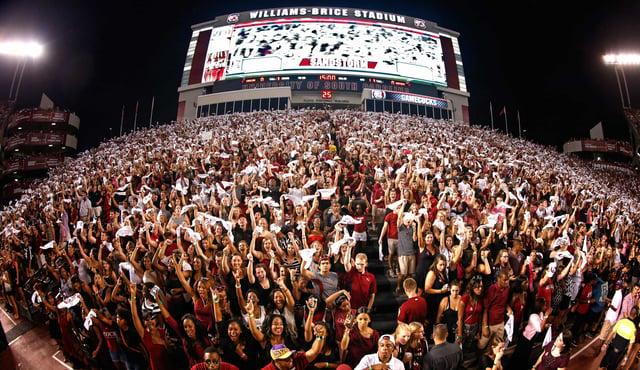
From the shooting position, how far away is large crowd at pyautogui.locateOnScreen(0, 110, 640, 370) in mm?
4715

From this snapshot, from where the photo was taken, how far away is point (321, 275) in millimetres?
5668

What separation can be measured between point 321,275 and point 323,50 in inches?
1360

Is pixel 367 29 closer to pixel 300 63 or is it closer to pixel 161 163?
pixel 300 63

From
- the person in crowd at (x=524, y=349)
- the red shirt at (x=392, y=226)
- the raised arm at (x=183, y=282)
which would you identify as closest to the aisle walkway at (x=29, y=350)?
the raised arm at (x=183, y=282)

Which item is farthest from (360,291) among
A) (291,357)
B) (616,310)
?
(616,310)

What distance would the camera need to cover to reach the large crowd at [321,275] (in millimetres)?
4715

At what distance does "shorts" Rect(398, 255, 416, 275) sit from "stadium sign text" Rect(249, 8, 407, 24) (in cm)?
3804

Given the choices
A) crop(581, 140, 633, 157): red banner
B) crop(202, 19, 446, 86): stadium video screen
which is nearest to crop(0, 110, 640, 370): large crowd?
crop(202, 19, 446, 86): stadium video screen

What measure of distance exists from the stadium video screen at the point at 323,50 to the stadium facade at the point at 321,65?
0.10 meters

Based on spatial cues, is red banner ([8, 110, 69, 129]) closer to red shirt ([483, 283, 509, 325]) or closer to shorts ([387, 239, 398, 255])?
shorts ([387, 239, 398, 255])

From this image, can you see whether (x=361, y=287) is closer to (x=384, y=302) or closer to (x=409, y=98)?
(x=384, y=302)

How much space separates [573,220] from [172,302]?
1040 centimetres

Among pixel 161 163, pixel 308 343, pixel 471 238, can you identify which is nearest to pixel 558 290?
pixel 471 238

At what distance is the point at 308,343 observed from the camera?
15.6 ft
